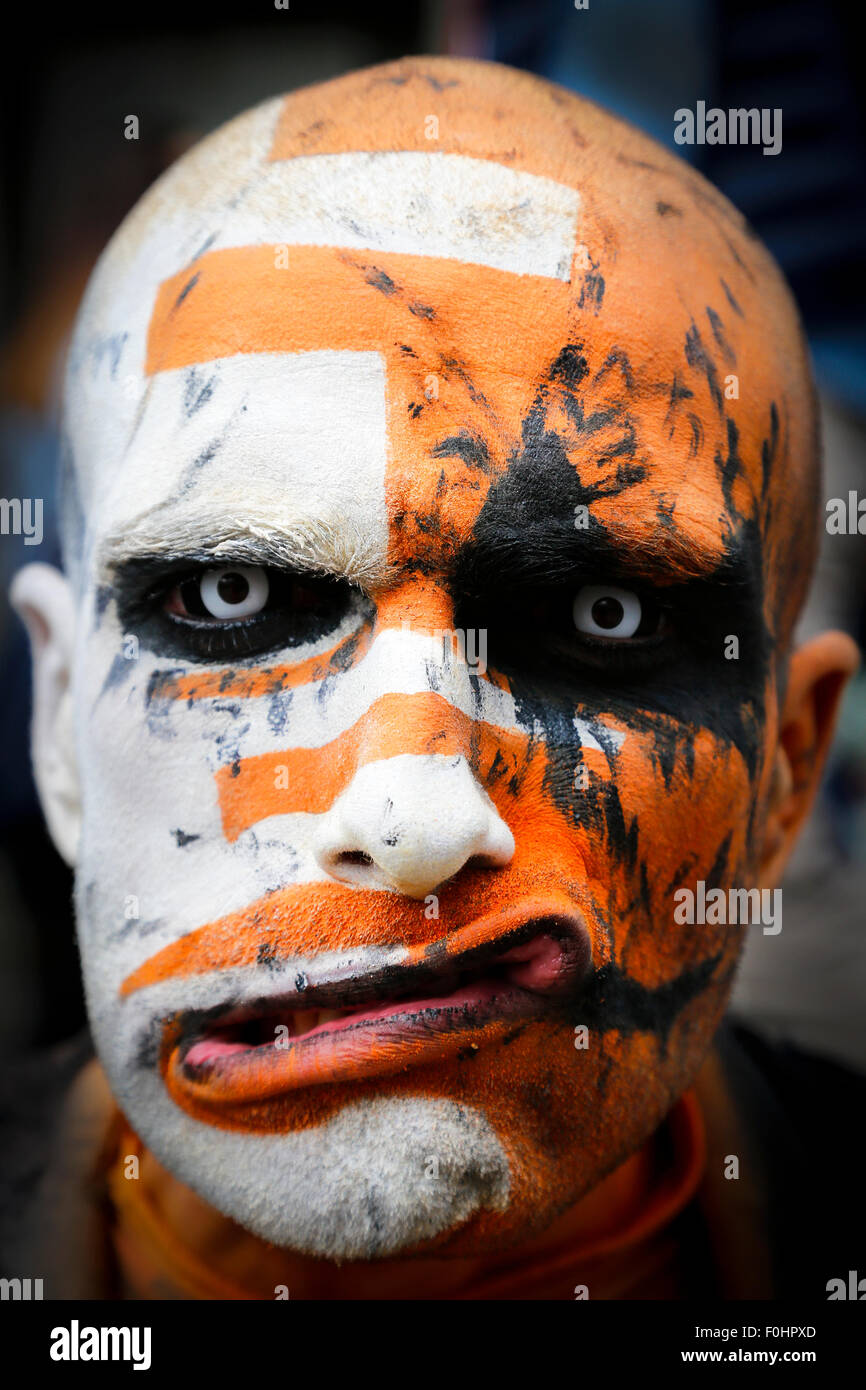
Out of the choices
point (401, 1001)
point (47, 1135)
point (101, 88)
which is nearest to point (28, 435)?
point (101, 88)

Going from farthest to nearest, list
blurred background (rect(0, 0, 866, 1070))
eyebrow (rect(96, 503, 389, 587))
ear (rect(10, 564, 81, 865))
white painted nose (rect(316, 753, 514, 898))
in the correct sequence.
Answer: blurred background (rect(0, 0, 866, 1070))
ear (rect(10, 564, 81, 865))
eyebrow (rect(96, 503, 389, 587))
white painted nose (rect(316, 753, 514, 898))

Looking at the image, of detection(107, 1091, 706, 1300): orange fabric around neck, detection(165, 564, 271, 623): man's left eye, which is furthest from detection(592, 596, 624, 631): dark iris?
detection(107, 1091, 706, 1300): orange fabric around neck

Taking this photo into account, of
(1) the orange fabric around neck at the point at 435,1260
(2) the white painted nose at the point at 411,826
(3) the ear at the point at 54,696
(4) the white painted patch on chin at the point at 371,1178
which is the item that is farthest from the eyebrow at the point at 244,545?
(1) the orange fabric around neck at the point at 435,1260

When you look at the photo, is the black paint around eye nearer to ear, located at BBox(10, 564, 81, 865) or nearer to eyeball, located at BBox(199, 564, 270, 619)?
eyeball, located at BBox(199, 564, 270, 619)

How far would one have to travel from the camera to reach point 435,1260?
5.74 ft

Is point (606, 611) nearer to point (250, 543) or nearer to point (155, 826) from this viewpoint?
point (250, 543)

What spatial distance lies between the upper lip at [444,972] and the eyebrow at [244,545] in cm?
45

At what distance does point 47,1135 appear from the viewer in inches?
86.8

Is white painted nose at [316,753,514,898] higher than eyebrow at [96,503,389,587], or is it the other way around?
eyebrow at [96,503,389,587]

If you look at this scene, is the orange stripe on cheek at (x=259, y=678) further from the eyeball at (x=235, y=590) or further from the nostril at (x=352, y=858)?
the nostril at (x=352, y=858)

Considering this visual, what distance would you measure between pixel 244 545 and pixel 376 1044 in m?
0.62

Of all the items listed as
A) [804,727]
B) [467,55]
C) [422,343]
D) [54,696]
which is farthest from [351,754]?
[467,55]

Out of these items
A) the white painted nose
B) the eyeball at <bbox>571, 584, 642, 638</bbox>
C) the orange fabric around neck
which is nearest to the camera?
the white painted nose

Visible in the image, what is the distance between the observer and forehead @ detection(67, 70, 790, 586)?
4.81ft
